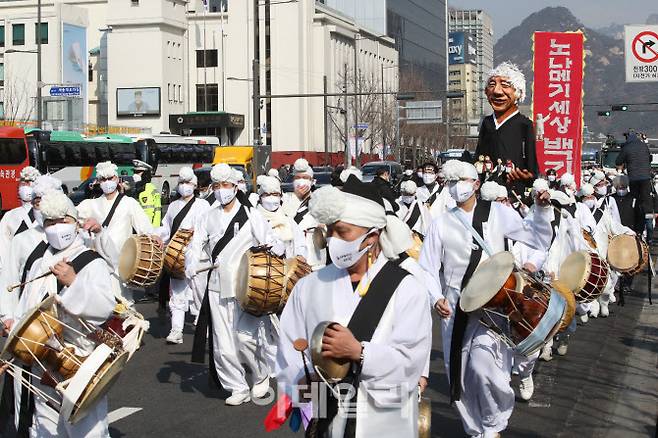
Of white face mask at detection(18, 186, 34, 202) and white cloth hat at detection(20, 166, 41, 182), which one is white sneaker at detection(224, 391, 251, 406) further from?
white cloth hat at detection(20, 166, 41, 182)

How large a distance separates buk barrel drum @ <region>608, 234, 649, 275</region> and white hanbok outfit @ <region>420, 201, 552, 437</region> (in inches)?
266

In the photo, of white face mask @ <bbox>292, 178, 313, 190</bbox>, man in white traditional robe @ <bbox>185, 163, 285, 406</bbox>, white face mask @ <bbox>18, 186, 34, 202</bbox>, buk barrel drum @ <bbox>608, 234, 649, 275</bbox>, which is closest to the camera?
man in white traditional robe @ <bbox>185, 163, 285, 406</bbox>

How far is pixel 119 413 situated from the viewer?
9453 mm

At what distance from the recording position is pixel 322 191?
495 cm

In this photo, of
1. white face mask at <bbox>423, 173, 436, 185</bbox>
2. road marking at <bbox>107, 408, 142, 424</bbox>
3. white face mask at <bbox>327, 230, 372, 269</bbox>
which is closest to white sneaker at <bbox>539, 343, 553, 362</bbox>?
road marking at <bbox>107, 408, 142, 424</bbox>

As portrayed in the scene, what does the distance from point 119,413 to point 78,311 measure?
3.26 m

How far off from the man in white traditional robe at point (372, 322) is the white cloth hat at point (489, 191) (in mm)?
3803

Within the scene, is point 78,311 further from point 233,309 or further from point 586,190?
point 586,190

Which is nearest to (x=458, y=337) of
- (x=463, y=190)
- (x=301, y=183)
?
(x=463, y=190)

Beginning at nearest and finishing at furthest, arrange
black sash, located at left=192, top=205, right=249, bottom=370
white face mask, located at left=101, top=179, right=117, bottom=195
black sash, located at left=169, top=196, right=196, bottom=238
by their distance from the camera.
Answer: black sash, located at left=192, top=205, right=249, bottom=370 < white face mask, located at left=101, top=179, right=117, bottom=195 < black sash, located at left=169, top=196, right=196, bottom=238

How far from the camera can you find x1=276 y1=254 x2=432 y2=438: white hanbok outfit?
15.6ft

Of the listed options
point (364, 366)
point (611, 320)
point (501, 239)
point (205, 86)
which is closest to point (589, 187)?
point (611, 320)

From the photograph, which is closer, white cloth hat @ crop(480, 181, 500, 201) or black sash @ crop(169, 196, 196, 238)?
white cloth hat @ crop(480, 181, 500, 201)

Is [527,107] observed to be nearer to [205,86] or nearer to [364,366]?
[364,366]
